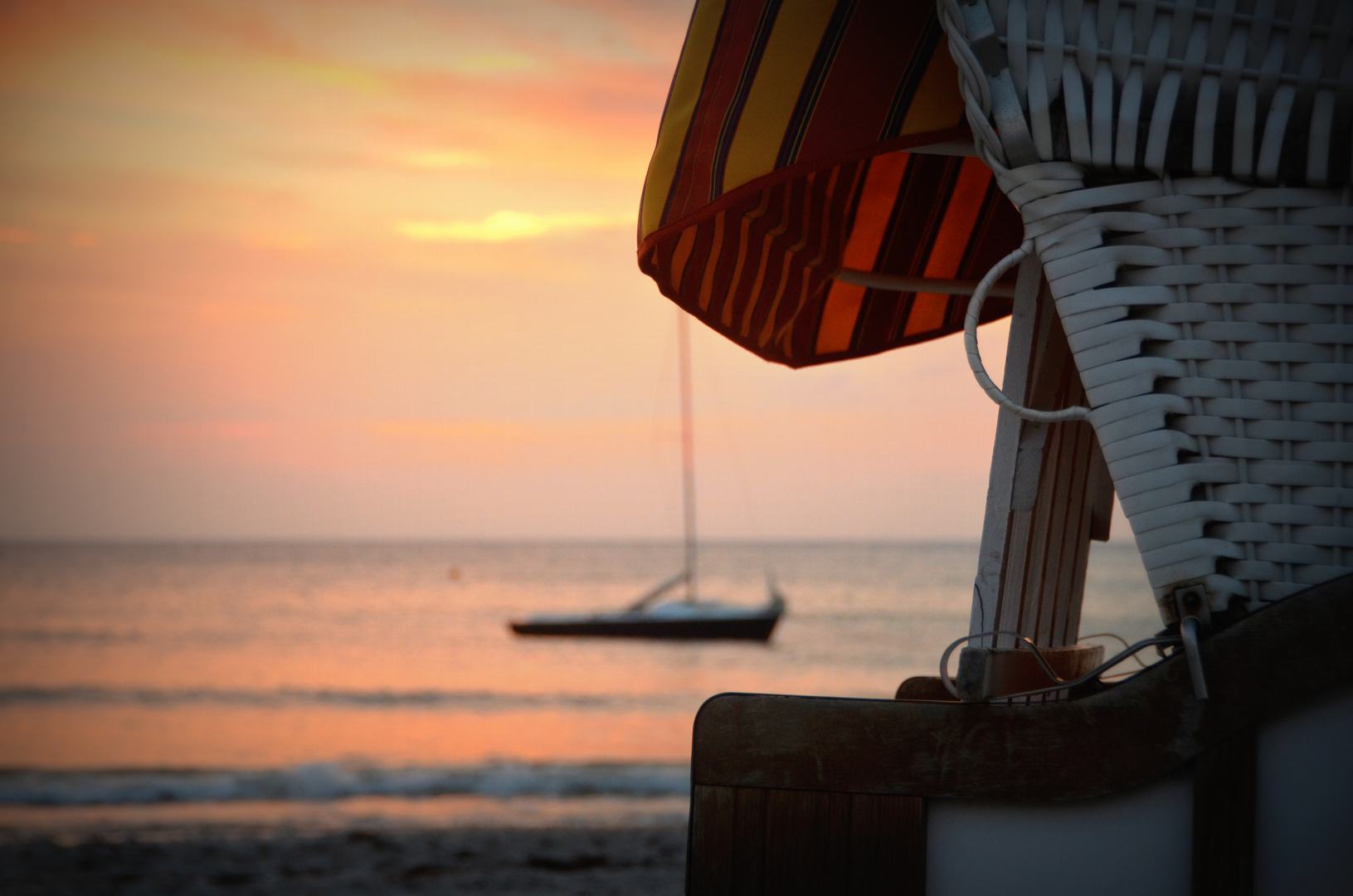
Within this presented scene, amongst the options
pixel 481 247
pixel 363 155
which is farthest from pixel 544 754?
pixel 481 247

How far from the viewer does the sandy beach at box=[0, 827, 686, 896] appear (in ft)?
18.3

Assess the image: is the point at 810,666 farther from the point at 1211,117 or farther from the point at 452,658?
the point at 1211,117

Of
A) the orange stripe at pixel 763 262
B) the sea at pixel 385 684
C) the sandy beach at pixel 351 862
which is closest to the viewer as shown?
the orange stripe at pixel 763 262

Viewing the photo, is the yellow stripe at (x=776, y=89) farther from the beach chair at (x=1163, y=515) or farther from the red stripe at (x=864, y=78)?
the beach chair at (x=1163, y=515)

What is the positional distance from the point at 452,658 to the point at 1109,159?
69.3 feet

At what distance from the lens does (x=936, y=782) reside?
0.87 meters

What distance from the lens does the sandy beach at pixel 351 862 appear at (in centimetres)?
557

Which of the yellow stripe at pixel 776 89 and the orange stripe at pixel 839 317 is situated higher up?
the yellow stripe at pixel 776 89

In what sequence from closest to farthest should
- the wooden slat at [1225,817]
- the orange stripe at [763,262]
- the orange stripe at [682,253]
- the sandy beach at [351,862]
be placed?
1. the wooden slat at [1225,817]
2. the orange stripe at [682,253]
3. the orange stripe at [763,262]
4. the sandy beach at [351,862]

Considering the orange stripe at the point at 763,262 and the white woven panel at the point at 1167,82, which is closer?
the white woven panel at the point at 1167,82

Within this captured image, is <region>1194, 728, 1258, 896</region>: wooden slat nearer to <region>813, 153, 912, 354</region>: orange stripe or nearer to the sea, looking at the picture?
<region>813, 153, 912, 354</region>: orange stripe

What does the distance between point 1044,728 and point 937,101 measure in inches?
26.4

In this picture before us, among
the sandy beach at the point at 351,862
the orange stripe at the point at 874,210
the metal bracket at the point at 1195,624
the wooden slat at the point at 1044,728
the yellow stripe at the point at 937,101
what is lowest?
the sandy beach at the point at 351,862

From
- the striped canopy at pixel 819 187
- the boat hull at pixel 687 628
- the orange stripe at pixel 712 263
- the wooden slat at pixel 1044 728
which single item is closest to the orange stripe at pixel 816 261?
the striped canopy at pixel 819 187
